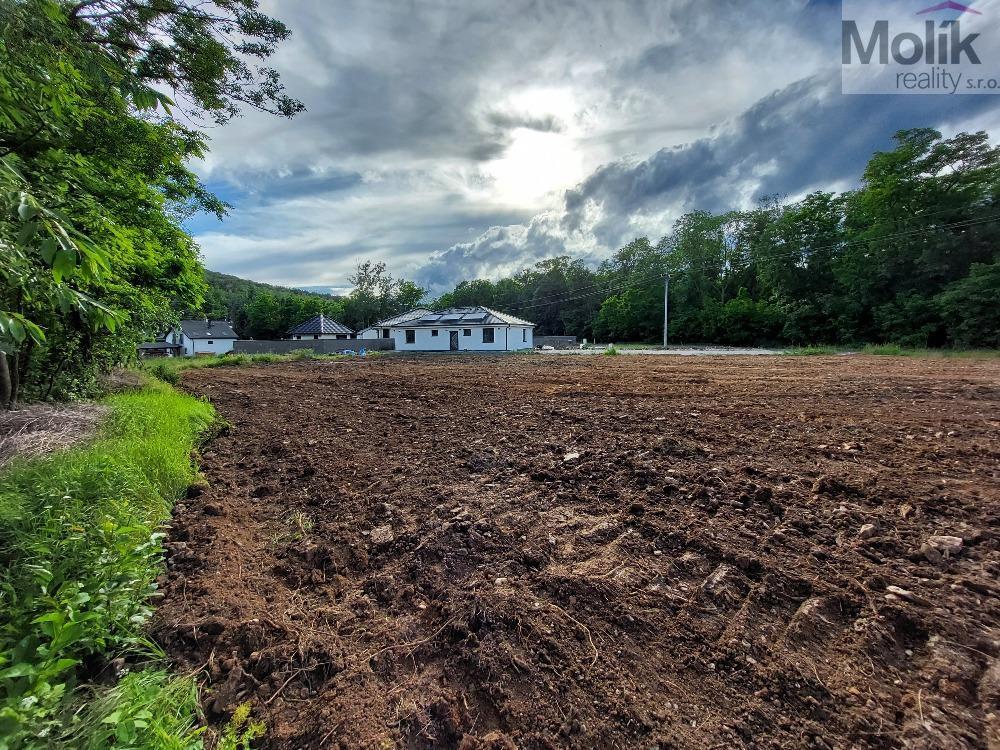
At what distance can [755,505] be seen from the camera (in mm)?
3102

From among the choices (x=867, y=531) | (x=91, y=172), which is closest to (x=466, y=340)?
(x=91, y=172)

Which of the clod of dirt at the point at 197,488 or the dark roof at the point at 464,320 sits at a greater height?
the dark roof at the point at 464,320

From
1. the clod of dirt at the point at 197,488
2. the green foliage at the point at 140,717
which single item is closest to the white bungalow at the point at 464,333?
the clod of dirt at the point at 197,488

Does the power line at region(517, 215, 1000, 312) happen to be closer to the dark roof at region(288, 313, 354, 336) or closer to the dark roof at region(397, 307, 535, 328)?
the dark roof at region(397, 307, 535, 328)

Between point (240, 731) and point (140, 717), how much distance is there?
0.35 metres

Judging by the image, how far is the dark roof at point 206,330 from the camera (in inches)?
1668

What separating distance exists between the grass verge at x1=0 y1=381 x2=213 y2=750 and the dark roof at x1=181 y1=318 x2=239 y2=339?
4792 centimetres

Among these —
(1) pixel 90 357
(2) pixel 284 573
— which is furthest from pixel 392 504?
(1) pixel 90 357

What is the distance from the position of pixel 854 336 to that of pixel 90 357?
129 ft

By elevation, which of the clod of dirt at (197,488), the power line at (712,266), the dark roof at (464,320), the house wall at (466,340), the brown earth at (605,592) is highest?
the power line at (712,266)

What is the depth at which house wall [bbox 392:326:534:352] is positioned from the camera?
31.5 metres

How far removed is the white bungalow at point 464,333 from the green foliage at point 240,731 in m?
29.6

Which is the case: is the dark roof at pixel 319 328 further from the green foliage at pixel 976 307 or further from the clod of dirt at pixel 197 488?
the green foliage at pixel 976 307

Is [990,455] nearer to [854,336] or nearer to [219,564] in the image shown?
[219,564]
